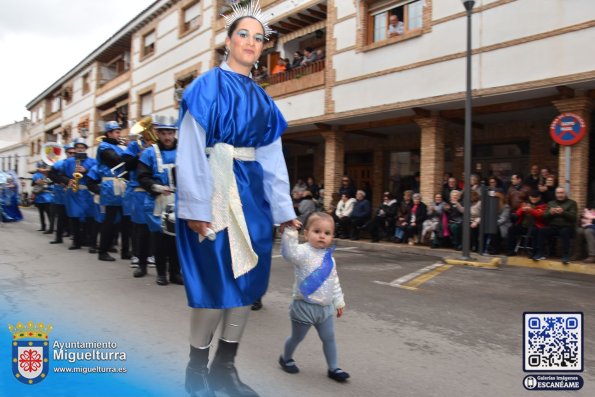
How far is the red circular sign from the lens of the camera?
913 cm

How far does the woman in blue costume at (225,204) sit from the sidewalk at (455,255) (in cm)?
756


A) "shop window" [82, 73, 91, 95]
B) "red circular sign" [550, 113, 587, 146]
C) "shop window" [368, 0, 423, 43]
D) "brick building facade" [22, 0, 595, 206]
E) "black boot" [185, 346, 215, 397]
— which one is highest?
"shop window" [82, 73, 91, 95]

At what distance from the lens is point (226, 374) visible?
263 centimetres

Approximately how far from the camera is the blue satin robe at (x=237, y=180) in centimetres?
243

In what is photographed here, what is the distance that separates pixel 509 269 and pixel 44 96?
144ft

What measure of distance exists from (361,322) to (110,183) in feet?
16.2

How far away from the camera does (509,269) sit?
8.51 m

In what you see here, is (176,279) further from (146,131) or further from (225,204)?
(225,204)

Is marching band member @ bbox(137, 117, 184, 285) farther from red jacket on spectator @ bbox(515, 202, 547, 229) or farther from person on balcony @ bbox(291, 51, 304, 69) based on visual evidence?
person on balcony @ bbox(291, 51, 304, 69)

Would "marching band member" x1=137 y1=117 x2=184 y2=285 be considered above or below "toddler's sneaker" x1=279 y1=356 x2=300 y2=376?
above

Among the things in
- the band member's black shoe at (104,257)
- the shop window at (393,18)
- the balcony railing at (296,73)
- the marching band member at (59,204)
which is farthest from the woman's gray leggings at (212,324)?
the balcony railing at (296,73)

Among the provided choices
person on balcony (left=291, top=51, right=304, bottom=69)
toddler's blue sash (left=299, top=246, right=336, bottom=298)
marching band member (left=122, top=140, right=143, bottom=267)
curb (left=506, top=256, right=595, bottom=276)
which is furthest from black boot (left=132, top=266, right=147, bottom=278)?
person on balcony (left=291, top=51, right=304, bottom=69)

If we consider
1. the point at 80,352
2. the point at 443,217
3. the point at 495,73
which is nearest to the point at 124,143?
the point at 80,352

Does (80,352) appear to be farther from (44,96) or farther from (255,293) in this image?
(44,96)
